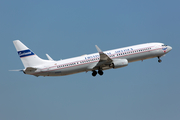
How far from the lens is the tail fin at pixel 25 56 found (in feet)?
197

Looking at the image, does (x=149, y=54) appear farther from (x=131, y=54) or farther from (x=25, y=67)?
(x=25, y=67)

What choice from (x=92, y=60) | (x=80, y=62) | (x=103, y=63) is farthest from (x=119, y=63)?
(x=80, y=62)

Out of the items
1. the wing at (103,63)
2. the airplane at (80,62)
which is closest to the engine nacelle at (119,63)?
the airplane at (80,62)

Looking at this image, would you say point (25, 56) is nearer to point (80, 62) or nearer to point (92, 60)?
point (80, 62)

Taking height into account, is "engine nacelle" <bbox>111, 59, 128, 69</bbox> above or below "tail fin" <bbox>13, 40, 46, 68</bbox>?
below

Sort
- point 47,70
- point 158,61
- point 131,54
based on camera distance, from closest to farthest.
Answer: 1. point 47,70
2. point 131,54
3. point 158,61

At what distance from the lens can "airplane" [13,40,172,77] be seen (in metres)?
59.1

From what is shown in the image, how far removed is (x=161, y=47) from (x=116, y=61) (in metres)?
13.1

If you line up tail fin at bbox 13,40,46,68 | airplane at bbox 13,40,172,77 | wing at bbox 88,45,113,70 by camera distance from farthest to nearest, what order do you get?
tail fin at bbox 13,40,46,68, wing at bbox 88,45,113,70, airplane at bbox 13,40,172,77

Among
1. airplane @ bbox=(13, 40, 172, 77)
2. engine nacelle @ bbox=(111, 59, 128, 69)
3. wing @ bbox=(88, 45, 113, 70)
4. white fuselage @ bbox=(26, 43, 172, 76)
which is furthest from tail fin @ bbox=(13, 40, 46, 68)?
→ engine nacelle @ bbox=(111, 59, 128, 69)

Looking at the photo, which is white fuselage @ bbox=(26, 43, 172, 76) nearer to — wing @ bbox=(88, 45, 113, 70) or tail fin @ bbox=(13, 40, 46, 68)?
wing @ bbox=(88, 45, 113, 70)

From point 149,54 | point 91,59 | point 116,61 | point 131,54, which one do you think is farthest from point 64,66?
point 149,54

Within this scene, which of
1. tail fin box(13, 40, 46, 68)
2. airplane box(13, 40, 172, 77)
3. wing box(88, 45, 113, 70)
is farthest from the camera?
tail fin box(13, 40, 46, 68)

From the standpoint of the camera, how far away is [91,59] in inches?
2430
